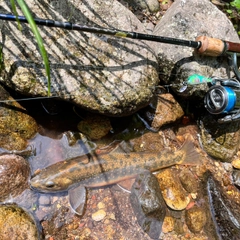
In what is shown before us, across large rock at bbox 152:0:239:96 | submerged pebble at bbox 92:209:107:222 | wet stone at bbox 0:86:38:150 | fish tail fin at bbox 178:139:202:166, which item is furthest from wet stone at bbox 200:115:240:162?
wet stone at bbox 0:86:38:150

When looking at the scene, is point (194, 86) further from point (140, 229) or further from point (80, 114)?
point (140, 229)

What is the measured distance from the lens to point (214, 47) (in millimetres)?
3975

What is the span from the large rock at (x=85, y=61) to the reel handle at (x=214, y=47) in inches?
27.6

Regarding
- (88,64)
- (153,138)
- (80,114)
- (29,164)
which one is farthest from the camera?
(153,138)

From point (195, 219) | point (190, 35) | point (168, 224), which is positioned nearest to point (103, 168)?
point (168, 224)

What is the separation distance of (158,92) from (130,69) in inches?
42.2

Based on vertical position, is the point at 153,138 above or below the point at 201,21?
below

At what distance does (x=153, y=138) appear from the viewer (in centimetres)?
471

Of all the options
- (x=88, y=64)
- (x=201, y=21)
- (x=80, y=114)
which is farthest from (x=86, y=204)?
(x=201, y=21)

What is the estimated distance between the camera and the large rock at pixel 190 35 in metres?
4.36

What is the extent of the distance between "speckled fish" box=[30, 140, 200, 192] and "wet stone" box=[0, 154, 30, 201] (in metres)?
0.14

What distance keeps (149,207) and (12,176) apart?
191 cm

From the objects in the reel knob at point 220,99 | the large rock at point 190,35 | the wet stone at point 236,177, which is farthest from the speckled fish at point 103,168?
the large rock at point 190,35

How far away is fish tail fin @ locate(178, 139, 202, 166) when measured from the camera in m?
4.64
